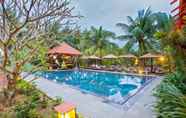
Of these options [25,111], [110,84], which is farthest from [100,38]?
[25,111]

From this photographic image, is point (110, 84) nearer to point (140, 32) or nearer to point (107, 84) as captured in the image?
point (107, 84)

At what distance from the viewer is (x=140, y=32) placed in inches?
1044

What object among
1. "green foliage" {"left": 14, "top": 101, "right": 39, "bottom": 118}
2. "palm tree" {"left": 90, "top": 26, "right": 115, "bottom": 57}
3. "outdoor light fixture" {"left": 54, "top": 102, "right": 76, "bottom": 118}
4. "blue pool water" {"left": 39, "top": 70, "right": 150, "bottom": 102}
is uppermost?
"palm tree" {"left": 90, "top": 26, "right": 115, "bottom": 57}

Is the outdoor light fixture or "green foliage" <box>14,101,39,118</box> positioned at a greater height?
the outdoor light fixture

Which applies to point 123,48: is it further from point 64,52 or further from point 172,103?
point 172,103

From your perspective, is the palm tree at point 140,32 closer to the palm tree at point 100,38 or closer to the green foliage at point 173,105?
the palm tree at point 100,38

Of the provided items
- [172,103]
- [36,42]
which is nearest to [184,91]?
[172,103]

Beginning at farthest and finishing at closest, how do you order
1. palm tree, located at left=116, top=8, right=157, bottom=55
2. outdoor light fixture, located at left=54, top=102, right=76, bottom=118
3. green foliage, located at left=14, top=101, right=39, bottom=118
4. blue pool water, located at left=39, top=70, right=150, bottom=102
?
1. palm tree, located at left=116, top=8, right=157, bottom=55
2. blue pool water, located at left=39, top=70, right=150, bottom=102
3. green foliage, located at left=14, top=101, right=39, bottom=118
4. outdoor light fixture, located at left=54, top=102, right=76, bottom=118

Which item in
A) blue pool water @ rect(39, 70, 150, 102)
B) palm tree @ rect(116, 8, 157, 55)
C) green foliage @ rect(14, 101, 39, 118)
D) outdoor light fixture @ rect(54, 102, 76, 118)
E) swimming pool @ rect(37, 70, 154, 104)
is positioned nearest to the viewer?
outdoor light fixture @ rect(54, 102, 76, 118)

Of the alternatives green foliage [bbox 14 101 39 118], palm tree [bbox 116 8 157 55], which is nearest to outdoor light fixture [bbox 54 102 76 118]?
green foliage [bbox 14 101 39 118]

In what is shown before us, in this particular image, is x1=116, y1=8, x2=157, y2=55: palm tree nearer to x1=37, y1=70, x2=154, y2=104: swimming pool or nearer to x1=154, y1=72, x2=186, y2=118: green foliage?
x1=37, y1=70, x2=154, y2=104: swimming pool

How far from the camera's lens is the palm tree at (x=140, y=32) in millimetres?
26875

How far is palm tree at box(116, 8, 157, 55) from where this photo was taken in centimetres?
2688

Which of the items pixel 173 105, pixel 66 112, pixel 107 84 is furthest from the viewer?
pixel 107 84
